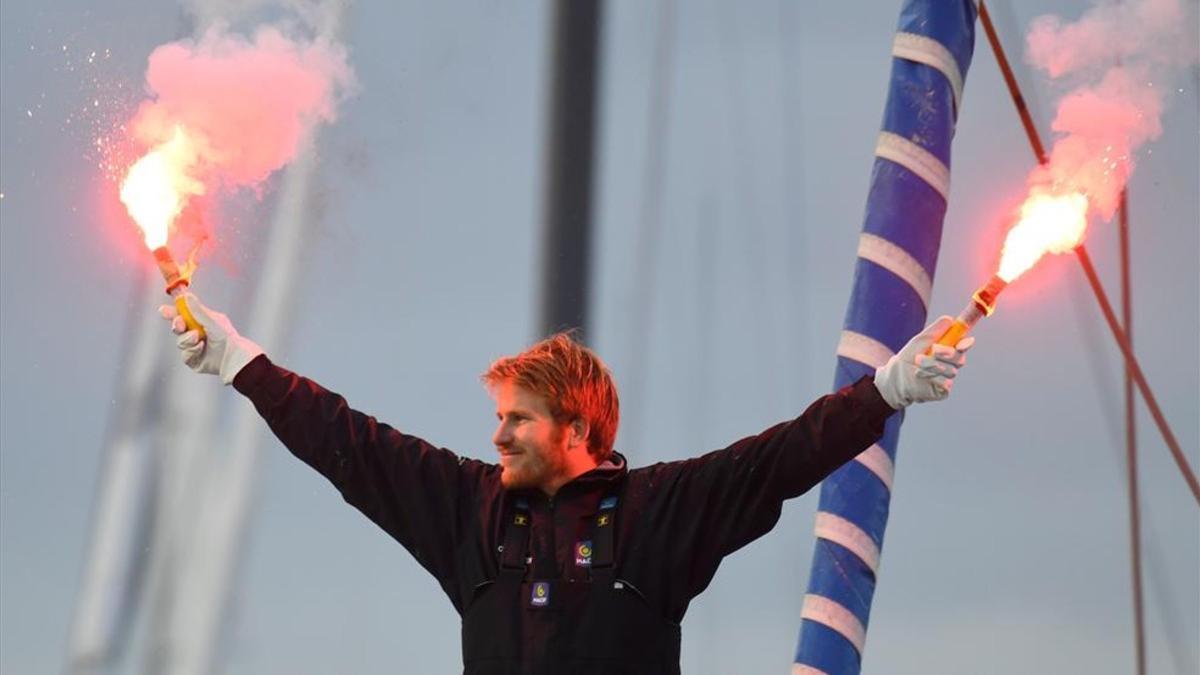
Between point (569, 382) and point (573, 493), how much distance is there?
18 cm

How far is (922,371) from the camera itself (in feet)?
8.30

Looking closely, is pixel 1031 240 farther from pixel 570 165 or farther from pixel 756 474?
pixel 570 165

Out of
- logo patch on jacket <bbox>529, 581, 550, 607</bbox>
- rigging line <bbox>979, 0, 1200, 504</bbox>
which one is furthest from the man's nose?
rigging line <bbox>979, 0, 1200, 504</bbox>

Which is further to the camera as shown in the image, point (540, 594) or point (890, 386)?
point (540, 594)

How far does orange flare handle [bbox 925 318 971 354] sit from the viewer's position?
101 inches

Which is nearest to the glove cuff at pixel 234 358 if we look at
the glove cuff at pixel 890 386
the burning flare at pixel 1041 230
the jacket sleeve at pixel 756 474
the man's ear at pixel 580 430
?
the man's ear at pixel 580 430

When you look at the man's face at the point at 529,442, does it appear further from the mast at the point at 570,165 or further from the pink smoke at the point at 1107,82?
the mast at the point at 570,165

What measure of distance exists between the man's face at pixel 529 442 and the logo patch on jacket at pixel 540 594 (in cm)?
16

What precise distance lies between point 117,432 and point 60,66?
2.84 feet

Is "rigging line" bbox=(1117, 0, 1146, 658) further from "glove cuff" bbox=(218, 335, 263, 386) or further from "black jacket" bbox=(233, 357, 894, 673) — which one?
"glove cuff" bbox=(218, 335, 263, 386)

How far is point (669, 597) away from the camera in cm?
272

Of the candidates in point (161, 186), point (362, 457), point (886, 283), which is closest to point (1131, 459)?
point (886, 283)

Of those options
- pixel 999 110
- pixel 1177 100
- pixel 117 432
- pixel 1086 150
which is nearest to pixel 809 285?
pixel 999 110

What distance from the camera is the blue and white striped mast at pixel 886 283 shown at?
3.66 meters
